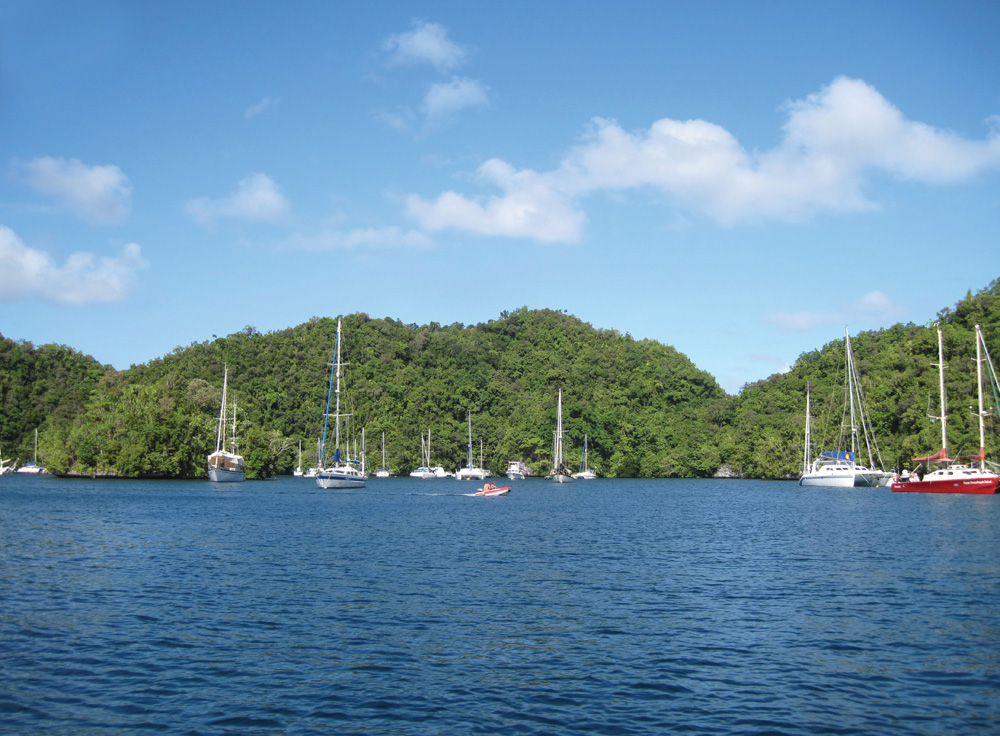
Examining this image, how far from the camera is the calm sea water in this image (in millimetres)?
13164

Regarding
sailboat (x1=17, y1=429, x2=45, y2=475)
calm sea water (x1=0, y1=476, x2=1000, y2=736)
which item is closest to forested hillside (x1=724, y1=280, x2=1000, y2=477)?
calm sea water (x1=0, y1=476, x2=1000, y2=736)

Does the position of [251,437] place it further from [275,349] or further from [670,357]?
[670,357]

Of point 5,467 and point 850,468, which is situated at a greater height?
point 850,468

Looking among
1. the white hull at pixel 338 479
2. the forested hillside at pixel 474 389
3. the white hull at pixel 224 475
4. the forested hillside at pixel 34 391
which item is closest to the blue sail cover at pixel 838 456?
the forested hillside at pixel 474 389

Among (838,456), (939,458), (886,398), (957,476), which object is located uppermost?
(886,398)

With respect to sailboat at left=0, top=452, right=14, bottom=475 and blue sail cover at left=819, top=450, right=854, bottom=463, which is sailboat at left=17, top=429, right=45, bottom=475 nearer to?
sailboat at left=0, top=452, right=14, bottom=475

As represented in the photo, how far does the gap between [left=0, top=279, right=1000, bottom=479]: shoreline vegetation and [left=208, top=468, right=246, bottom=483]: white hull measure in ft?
28.3

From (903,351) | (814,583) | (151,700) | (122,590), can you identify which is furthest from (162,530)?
(903,351)

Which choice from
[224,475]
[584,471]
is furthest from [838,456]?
[224,475]

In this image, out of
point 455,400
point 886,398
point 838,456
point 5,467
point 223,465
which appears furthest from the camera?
point 455,400

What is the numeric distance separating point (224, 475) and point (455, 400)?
2585 inches

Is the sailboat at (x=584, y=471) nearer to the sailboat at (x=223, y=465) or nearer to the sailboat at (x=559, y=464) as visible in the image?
the sailboat at (x=559, y=464)

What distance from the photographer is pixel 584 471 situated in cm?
13100

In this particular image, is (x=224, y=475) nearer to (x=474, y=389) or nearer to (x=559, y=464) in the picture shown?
(x=559, y=464)
